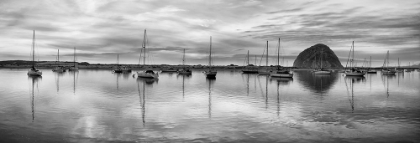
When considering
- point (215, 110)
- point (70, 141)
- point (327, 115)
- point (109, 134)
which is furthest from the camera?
point (215, 110)

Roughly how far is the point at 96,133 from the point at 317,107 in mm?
16758

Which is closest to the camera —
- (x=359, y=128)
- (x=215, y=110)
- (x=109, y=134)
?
(x=109, y=134)

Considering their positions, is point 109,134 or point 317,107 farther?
point 317,107

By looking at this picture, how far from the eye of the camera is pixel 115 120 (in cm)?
1692

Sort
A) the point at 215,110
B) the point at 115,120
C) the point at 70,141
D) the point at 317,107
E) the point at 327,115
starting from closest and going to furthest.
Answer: the point at 70,141
the point at 115,120
the point at 327,115
the point at 215,110
the point at 317,107

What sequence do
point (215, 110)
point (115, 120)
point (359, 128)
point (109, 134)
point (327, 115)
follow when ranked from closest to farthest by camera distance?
point (109, 134) → point (359, 128) → point (115, 120) → point (327, 115) → point (215, 110)

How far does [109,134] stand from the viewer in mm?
13398

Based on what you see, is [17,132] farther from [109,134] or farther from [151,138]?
[151,138]

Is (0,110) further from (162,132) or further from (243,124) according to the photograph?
(243,124)

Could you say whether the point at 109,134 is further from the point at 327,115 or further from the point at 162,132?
the point at 327,115

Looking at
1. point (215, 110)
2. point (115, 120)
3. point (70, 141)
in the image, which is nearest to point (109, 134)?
point (70, 141)

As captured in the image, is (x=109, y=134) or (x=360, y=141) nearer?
(x=360, y=141)

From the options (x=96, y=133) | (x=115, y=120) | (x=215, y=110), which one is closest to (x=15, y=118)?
(x=115, y=120)

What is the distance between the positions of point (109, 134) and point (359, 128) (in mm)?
12594
